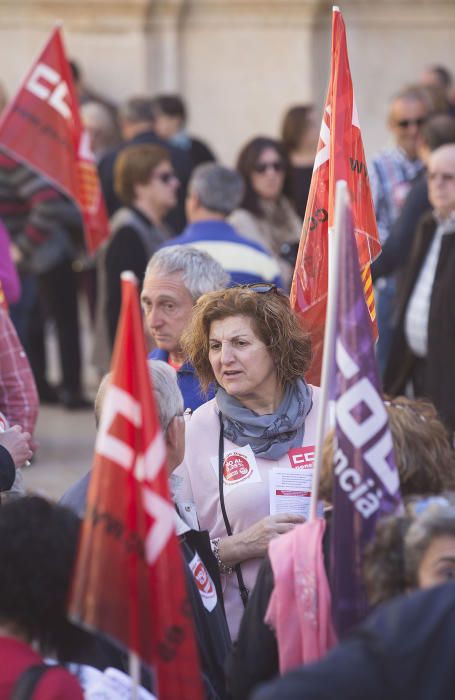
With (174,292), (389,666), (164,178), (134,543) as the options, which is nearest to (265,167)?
(164,178)

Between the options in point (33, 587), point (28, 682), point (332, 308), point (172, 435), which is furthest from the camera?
point (172, 435)

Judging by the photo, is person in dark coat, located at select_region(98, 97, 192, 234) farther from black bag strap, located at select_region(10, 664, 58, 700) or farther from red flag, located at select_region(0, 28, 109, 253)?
black bag strap, located at select_region(10, 664, 58, 700)

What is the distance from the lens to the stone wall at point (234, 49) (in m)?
13.6

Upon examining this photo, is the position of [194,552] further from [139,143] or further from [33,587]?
[139,143]

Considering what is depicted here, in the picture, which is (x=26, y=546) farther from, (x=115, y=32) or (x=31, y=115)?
(x=115, y=32)

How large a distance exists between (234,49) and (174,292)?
876cm

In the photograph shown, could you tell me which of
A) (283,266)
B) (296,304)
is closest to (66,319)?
(283,266)

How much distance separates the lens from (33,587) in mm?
2955

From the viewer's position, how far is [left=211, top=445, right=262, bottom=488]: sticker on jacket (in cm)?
430

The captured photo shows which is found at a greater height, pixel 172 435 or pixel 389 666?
pixel 389 666

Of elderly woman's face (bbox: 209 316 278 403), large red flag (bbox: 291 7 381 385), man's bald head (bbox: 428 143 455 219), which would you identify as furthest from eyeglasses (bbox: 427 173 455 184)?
elderly woman's face (bbox: 209 316 278 403)

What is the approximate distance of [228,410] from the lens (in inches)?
173

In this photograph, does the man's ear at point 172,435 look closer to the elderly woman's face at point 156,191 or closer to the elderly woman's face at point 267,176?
the elderly woman's face at point 156,191

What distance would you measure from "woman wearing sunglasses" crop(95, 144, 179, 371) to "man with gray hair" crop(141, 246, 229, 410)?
279 cm
